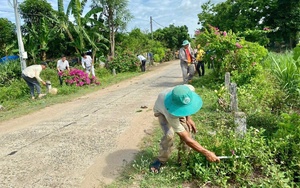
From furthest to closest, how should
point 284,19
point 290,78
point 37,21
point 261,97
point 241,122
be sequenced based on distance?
1. point 284,19
2. point 37,21
3. point 290,78
4. point 261,97
5. point 241,122

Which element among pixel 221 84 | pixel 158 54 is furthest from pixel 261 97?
pixel 158 54

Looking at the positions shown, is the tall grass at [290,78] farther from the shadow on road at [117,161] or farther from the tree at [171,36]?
the tree at [171,36]

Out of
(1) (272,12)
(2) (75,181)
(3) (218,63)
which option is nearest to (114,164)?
(2) (75,181)

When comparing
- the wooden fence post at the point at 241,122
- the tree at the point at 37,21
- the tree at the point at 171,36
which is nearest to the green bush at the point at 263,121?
the wooden fence post at the point at 241,122

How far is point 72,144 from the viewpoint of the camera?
4.75 metres

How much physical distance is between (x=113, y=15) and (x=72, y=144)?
1594 centimetres

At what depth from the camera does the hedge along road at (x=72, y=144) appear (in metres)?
3.60

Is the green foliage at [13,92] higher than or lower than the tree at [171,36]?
lower

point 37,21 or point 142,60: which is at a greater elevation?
point 37,21

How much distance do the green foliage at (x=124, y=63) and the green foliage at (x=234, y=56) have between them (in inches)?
438

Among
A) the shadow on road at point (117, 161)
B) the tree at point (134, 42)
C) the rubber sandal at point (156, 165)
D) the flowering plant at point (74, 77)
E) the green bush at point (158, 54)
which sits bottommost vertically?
the shadow on road at point (117, 161)

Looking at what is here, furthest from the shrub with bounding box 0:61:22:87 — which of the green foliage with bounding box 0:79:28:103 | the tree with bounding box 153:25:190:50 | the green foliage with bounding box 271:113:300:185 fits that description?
the tree with bounding box 153:25:190:50

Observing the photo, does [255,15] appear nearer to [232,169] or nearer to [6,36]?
[6,36]

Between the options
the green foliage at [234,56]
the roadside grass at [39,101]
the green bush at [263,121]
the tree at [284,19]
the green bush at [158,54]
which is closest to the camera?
the green bush at [263,121]
